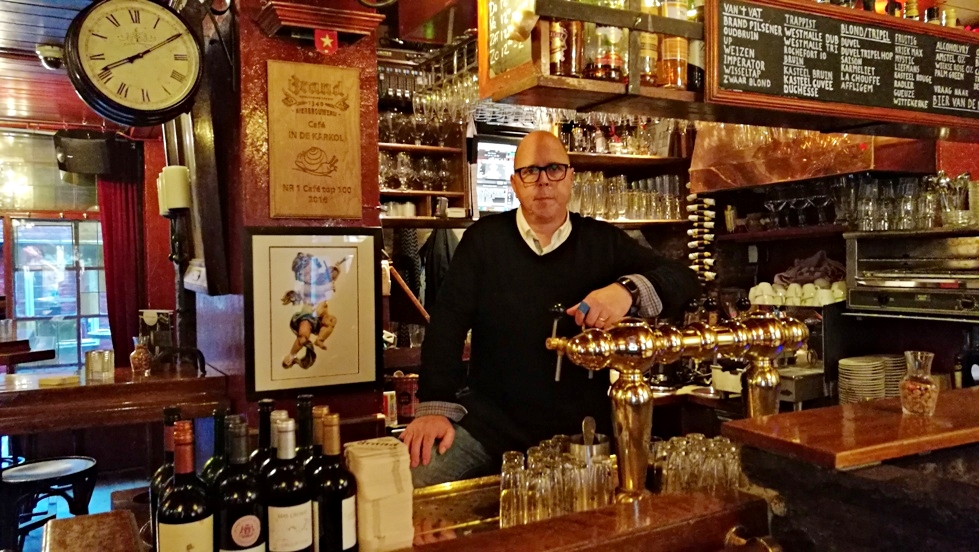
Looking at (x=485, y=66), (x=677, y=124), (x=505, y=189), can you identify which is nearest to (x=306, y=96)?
(x=485, y=66)

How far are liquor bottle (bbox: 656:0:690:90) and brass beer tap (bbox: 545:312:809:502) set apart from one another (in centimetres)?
67

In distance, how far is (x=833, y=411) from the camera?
171cm

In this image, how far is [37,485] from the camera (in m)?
3.67

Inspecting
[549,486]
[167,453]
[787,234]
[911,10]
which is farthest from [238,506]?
[787,234]

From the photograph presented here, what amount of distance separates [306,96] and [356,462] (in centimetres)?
176

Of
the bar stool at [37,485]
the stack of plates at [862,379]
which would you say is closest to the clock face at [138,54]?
the bar stool at [37,485]

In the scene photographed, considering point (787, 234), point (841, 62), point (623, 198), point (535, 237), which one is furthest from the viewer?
point (623, 198)

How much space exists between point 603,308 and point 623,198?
3.94 m

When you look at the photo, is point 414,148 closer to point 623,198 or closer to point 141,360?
point 623,198

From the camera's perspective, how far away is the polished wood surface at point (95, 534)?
1367mm

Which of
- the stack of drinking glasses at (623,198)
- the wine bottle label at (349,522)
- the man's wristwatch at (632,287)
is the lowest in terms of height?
the wine bottle label at (349,522)

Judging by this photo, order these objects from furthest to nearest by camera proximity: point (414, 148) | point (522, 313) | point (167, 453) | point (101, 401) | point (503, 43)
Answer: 1. point (414, 148)
2. point (101, 401)
3. point (522, 313)
4. point (503, 43)
5. point (167, 453)

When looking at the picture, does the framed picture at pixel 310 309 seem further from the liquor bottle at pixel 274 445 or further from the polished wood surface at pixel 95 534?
the liquor bottle at pixel 274 445

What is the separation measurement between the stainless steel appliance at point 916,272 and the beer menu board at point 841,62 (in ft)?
4.79
